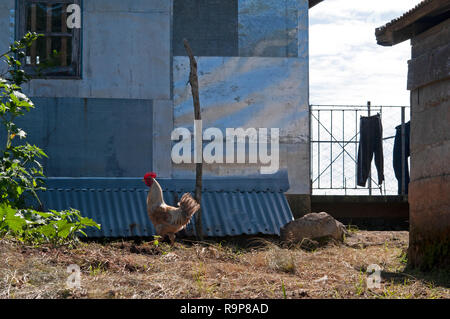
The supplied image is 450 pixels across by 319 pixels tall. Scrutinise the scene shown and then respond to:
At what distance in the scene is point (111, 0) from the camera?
10.4 meters

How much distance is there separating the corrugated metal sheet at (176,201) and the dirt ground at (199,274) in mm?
1532

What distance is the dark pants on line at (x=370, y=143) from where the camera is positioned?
45.8ft

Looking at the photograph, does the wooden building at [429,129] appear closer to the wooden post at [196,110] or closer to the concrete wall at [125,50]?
the wooden post at [196,110]

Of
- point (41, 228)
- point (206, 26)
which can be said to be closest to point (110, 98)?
point (206, 26)

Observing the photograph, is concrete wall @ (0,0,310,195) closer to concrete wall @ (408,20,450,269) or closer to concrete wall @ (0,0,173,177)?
concrete wall @ (0,0,173,177)

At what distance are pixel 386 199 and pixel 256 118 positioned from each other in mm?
4140

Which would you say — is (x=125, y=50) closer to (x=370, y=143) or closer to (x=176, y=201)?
(x=176, y=201)

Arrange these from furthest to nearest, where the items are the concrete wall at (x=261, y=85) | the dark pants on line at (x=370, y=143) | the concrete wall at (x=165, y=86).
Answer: the dark pants on line at (x=370, y=143) → the concrete wall at (x=261, y=85) → the concrete wall at (x=165, y=86)

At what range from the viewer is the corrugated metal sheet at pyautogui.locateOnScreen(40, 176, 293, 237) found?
31.7 feet

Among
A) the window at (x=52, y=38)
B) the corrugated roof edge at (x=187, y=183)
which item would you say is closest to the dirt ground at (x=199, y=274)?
the corrugated roof edge at (x=187, y=183)

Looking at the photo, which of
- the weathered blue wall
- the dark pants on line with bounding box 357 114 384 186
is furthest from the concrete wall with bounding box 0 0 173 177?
the dark pants on line with bounding box 357 114 384 186
